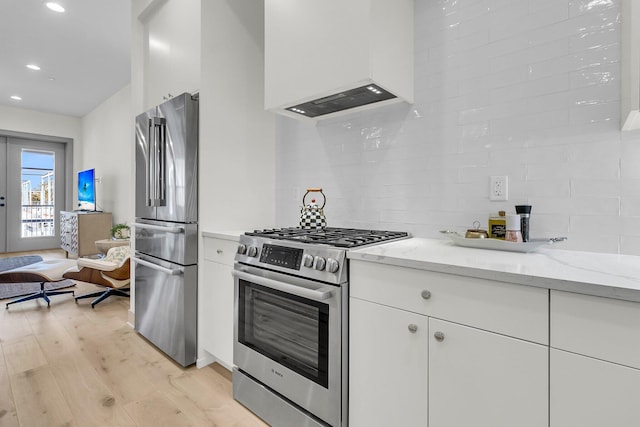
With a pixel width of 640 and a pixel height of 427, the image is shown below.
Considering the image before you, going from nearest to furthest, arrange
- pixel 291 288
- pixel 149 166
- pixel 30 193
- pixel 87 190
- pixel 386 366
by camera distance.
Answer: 1. pixel 386 366
2. pixel 291 288
3. pixel 149 166
4. pixel 87 190
5. pixel 30 193

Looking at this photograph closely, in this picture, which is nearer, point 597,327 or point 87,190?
point 597,327

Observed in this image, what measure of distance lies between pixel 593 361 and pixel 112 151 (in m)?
6.94

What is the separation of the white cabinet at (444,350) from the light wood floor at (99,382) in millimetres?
811

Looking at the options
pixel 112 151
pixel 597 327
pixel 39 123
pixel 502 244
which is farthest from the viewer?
pixel 39 123

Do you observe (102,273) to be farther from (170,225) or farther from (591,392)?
(591,392)

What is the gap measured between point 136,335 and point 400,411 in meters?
2.42

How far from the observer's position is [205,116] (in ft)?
7.03

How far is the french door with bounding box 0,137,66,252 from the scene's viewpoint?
645cm

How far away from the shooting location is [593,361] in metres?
0.82

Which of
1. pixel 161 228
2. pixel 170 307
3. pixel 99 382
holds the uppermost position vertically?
pixel 161 228

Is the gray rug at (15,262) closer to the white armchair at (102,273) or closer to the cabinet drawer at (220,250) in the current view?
the white armchair at (102,273)

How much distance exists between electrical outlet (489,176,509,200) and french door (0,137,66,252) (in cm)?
870

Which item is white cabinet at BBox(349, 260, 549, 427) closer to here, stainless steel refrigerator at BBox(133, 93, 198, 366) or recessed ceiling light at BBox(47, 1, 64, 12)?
stainless steel refrigerator at BBox(133, 93, 198, 366)

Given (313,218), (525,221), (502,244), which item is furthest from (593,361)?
(313,218)
